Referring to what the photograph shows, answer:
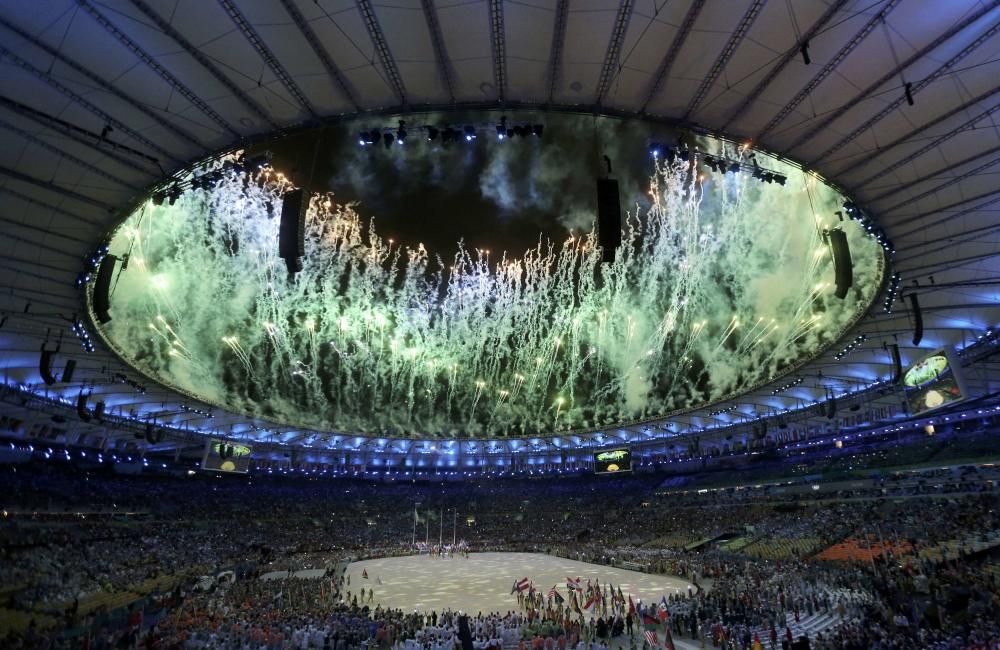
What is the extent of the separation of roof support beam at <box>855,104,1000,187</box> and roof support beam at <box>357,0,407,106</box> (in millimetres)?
14807

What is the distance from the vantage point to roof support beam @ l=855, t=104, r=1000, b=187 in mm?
14398

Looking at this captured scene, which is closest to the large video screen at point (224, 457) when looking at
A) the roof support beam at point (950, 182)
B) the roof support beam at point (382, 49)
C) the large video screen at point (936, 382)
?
the roof support beam at point (382, 49)

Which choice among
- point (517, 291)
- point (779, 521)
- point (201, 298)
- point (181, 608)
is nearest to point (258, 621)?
point (181, 608)

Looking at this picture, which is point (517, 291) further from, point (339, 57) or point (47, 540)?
point (47, 540)

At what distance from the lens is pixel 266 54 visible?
13430 mm

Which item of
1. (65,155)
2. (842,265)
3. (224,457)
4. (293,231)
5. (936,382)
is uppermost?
(65,155)

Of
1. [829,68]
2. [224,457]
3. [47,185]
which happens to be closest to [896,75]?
[829,68]

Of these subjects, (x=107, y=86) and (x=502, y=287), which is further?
(x=502, y=287)

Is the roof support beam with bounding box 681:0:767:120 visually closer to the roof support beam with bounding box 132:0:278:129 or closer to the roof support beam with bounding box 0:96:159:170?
the roof support beam with bounding box 132:0:278:129

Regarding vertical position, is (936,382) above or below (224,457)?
above

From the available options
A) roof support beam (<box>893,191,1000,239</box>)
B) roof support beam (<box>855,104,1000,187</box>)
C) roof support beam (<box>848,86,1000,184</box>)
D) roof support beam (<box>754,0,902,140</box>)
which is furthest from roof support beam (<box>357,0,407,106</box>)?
roof support beam (<box>893,191,1000,239</box>)

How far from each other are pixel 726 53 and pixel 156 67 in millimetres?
14125

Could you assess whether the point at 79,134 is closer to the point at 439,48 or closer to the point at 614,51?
the point at 439,48

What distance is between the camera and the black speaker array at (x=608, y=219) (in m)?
13.5
